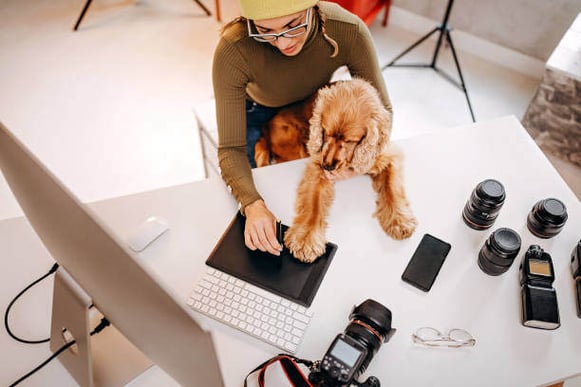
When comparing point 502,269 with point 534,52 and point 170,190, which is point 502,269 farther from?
point 534,52

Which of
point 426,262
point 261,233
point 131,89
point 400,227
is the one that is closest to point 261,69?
point 261,233

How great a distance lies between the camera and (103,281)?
2.31 ft

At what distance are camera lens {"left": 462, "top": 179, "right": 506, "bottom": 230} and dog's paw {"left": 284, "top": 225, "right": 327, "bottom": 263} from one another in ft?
1.27

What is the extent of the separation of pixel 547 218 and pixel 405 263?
0.37 metres

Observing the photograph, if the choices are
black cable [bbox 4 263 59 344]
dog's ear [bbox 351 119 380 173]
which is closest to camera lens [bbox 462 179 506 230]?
dog's ear [bbox 351 119 380 173]

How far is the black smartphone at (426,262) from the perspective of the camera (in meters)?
1.09

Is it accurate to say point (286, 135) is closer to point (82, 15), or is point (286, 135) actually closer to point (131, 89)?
point (131, 89)

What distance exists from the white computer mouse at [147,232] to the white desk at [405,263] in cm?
2

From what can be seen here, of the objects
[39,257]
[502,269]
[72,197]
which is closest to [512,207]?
[502,269]

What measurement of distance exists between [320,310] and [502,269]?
45 cm

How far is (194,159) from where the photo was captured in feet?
7.53

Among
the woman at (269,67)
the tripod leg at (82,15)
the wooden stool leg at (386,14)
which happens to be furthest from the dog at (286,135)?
the tripod leg at (82,15)

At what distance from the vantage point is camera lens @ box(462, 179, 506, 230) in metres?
1.10

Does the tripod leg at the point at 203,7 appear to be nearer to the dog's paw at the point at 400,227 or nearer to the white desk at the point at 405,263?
the white desk at the point at 405,263
